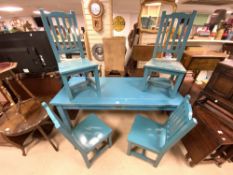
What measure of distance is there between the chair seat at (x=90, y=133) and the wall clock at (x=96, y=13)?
5.84 feet

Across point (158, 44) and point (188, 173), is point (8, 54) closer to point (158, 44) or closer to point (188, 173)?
point (158, 44)

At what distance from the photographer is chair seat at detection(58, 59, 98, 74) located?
3.69 ft

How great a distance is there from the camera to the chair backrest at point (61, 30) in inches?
46.2

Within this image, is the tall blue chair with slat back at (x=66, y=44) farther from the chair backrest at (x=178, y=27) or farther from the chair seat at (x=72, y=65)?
the chair backrest at (x=178, y=27)

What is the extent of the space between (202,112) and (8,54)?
2.53 meters

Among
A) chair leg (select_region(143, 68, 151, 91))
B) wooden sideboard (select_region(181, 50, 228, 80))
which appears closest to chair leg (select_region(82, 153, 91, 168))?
chair leg (select_region(143, 68, 151, 91))

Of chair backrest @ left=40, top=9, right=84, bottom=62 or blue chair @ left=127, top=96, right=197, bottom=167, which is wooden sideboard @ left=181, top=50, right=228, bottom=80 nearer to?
blue chair @ left=127, top=96, right=197, bottom=167

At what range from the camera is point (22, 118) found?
1436 millimetres

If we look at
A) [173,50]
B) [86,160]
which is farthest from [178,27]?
[86,160]

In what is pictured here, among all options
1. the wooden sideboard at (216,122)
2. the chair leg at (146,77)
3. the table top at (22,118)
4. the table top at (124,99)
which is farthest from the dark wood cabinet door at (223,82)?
the table top at (22,118)

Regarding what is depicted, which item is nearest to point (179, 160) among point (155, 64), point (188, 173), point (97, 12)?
point (188, 173)

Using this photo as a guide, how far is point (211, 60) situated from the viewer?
1.65 meters

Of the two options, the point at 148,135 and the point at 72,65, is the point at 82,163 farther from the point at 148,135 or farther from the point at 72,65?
the point at 72,65

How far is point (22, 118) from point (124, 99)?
1.34 metres
